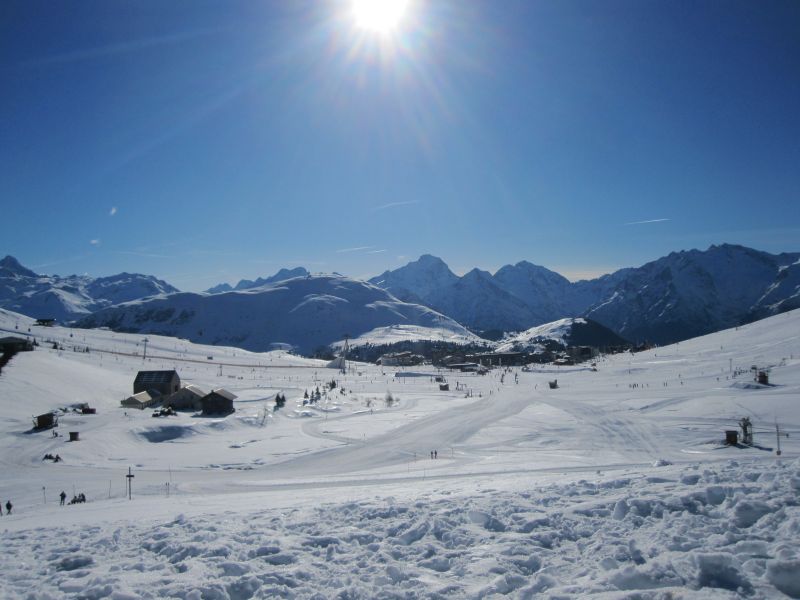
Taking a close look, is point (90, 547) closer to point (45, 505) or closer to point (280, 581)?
point (280, 581)

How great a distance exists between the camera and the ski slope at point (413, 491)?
7.83 metres

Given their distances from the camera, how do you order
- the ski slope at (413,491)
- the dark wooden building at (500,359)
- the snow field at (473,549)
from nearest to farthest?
the snow field at (473,549) < the ski slope at (413,491) < the dark wooden building at (500,359)

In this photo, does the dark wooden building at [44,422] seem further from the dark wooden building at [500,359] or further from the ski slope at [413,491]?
the dark wooden building at [500,359]

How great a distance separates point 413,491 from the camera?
1688 centimetres

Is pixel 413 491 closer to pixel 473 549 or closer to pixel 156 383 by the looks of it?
pixel 473 549

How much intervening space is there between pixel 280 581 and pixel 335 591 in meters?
1.09

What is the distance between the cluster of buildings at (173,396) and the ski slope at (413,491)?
3.64 m

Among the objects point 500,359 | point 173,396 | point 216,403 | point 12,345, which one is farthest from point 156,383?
point 500,359

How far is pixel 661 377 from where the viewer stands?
75250 mm

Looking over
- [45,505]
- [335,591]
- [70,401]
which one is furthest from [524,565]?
[70,401]

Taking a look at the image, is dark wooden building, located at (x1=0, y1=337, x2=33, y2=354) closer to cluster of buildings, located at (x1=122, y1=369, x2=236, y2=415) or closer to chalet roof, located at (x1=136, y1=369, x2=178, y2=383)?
cluster of buildings, located at (x1=122, y1=369, x2=236, y2=415)

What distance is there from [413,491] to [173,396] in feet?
168

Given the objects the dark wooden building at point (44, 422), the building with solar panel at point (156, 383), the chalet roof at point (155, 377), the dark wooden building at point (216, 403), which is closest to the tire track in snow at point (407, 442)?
the dark wooden building at point (216, 403)

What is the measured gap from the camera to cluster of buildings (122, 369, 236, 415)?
5484cm
